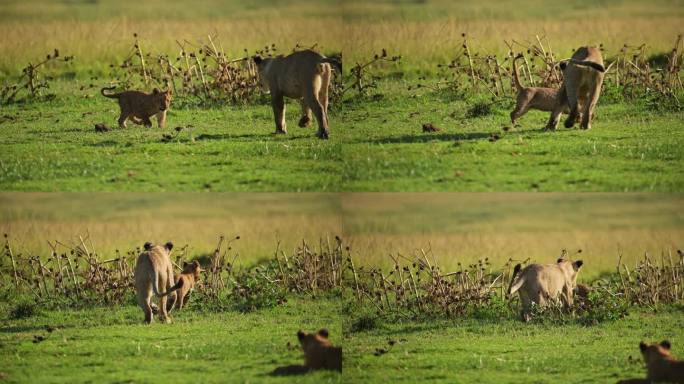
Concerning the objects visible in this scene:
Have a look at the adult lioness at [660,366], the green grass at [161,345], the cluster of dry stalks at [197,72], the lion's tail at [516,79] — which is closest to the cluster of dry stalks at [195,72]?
the cluster of dry stalks at [197,72]

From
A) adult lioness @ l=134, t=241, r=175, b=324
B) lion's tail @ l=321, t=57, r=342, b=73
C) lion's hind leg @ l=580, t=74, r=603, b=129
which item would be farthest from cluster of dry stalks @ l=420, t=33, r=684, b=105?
adult lioness @ l=134, t=241, r=175, b=324

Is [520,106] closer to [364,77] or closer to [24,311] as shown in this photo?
[364,77]

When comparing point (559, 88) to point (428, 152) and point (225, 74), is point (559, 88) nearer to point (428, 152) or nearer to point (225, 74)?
point (428, 152)

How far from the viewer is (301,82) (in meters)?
7.83

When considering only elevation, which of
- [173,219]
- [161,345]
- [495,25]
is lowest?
[161,345]

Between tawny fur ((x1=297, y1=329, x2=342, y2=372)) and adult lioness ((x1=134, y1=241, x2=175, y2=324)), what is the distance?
0.75 m

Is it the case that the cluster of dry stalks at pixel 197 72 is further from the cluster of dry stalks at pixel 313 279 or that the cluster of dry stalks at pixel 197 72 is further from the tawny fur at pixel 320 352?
the tawny fur at pixel 320 352

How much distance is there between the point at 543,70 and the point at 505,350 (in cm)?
142

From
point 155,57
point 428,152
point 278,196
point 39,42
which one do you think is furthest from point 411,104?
point 39,42

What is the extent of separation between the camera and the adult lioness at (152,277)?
25.4 ft

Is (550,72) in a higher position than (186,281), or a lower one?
higher

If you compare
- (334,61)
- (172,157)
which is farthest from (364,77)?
(172,157)

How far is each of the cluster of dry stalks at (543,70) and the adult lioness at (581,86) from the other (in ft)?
0.35

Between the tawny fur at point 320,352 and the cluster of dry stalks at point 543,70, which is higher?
the cluster of dry stalks at point 543,70
